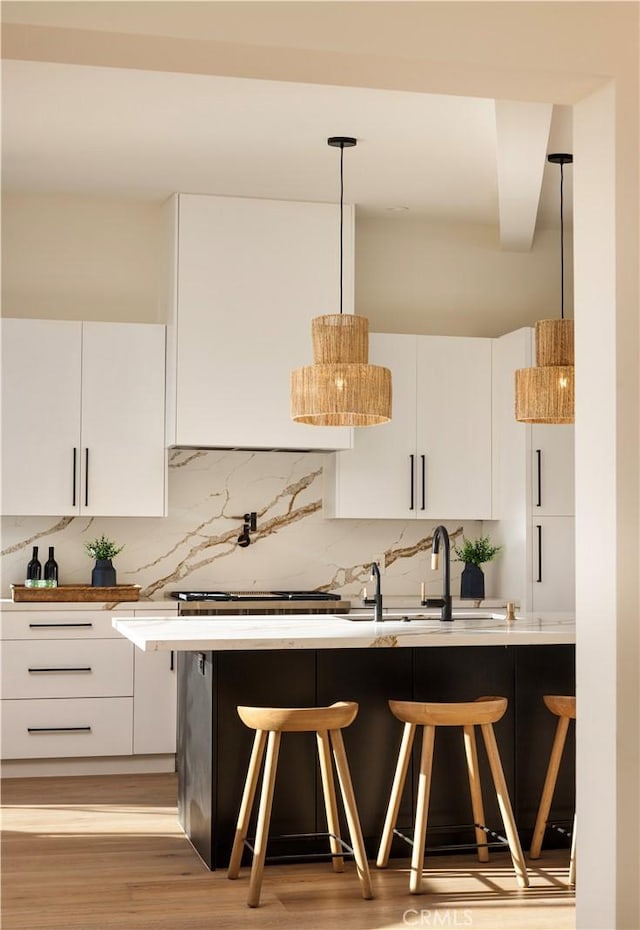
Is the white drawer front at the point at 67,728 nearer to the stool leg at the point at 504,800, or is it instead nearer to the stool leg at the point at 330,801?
the stool leg at the point at 330,801

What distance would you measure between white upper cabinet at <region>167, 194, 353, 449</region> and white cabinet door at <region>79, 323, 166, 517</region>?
0.44 feet

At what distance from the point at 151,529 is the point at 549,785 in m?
2.89

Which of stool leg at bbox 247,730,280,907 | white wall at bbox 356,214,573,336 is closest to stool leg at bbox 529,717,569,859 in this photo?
stool leg at bbox 247,730,280,907

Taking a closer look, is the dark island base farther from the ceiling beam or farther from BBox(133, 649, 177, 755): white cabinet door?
the ceiling beam

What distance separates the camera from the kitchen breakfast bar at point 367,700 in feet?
13.7

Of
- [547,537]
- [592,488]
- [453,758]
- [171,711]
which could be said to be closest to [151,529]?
[171,711]

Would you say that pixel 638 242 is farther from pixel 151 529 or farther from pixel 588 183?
pixel 151 529

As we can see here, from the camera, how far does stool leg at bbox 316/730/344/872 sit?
4.04m

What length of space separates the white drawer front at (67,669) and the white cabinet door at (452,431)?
1.84 m

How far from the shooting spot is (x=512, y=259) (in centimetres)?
702

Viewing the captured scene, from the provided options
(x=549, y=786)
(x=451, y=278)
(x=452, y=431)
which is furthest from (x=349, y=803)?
(x=451, y=278)

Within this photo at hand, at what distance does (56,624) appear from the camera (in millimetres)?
5773

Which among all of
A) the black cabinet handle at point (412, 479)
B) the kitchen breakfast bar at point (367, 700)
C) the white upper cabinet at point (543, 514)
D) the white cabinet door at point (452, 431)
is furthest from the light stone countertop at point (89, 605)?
the white upper cabinet at point (543, 514)

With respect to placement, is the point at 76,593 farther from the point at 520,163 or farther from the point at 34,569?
the point at 520,163
